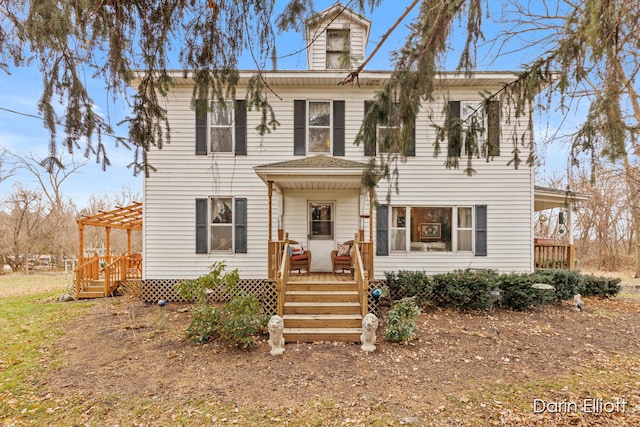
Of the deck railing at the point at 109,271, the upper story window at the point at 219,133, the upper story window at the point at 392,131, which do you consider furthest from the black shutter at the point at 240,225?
the upper story window at the point at 392,131

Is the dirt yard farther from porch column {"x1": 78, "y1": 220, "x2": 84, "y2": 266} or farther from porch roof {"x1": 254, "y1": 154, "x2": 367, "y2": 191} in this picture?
porch column {"x1": 78, "y1": 220, "x2": 84, "y2": 266}

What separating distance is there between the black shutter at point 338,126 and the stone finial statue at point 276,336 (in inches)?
205

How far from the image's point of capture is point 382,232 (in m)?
9.00

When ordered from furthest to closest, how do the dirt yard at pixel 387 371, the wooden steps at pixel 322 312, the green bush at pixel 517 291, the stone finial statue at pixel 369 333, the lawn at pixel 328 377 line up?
the green bush at pixel 517 291, the wooden steps at pixel 322 312, the stone finial statue at pixel 369 333, the dirt yard at pixel 387 371, the lawn at pixel 328 377

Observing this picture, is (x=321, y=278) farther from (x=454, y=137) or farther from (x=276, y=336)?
(x=454, y=137)

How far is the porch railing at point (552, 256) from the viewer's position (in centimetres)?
985

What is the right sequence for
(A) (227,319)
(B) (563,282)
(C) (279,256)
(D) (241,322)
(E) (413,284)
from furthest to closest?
(B) (563,282), (E) (413,284), (C) (279,256), (A) (227,319), (D) (241,322)

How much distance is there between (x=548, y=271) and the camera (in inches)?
351

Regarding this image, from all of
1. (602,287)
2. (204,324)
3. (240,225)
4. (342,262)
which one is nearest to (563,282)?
(602,287)

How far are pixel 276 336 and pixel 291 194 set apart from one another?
14.8 feet

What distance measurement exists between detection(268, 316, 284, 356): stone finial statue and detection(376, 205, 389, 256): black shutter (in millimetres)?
4318

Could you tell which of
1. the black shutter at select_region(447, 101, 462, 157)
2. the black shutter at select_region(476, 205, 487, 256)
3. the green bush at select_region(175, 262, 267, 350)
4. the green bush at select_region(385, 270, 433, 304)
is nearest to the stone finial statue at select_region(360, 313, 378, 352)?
the green bush at select_region(175, 262, 267, 350)

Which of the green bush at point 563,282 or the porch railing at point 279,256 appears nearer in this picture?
the porch railing at point 279,256

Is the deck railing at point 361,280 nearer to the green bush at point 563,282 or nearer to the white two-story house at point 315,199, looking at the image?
the white two-story house at point 315,199
